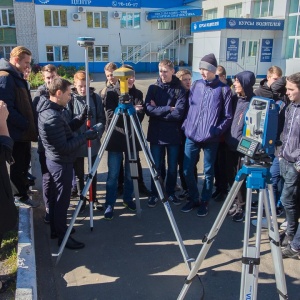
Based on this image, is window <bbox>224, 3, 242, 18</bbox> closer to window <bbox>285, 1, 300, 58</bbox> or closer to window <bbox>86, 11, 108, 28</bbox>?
window <bbox>285, 1, 300, 58</bbox>

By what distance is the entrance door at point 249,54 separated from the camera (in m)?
17.3

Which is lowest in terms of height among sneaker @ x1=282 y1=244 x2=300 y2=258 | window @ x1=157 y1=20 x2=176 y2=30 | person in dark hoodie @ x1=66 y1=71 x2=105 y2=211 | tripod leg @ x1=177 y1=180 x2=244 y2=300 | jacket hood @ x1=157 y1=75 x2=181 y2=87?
sneaker @ x1=282 y1=244 x2=300 y2=258

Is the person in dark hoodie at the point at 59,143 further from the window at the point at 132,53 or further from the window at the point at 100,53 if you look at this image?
the window at the point at 132,53

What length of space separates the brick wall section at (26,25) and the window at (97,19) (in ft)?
15.0

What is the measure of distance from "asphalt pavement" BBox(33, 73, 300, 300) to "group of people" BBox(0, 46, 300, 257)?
0.60 ft

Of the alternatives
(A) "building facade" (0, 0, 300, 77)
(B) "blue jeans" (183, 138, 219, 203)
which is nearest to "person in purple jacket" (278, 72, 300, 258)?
(B) "blue jeans" (183, 138, 219, 203)

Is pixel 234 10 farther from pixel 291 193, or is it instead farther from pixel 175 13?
pixel 291 193

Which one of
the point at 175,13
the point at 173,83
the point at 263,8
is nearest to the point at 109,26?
the point at 175,13

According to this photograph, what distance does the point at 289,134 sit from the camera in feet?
11.6

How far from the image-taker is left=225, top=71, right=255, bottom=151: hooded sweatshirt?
13.2 feet

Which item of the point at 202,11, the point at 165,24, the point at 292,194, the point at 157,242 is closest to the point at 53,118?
the point at 157,242

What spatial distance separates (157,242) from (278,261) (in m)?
1.73

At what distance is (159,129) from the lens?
456 centimetres

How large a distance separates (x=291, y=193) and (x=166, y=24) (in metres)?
31.1
